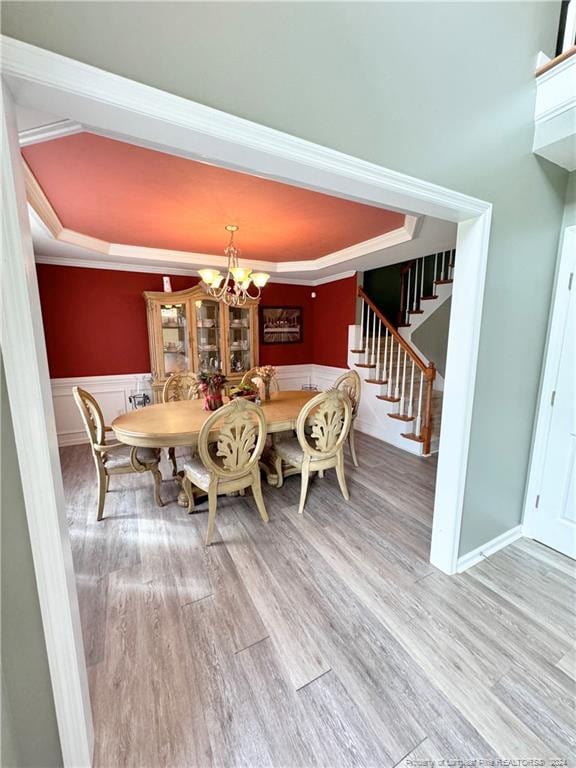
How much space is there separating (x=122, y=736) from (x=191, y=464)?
1.40 meters

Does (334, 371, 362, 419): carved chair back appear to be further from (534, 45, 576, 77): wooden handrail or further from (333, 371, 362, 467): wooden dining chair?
(534, 45, 576, 77): wooden handrail

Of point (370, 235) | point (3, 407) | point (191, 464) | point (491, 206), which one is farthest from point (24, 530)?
point (370, 235)

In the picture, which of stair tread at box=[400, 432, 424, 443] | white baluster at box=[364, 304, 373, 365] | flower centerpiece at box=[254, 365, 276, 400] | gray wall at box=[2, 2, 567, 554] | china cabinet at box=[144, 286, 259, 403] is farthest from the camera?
white baluster at box=[364, 304, 373, 365]

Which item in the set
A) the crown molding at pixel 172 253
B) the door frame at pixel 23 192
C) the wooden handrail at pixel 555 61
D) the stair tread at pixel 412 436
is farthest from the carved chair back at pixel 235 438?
the wooden handrail at pixel 555 61

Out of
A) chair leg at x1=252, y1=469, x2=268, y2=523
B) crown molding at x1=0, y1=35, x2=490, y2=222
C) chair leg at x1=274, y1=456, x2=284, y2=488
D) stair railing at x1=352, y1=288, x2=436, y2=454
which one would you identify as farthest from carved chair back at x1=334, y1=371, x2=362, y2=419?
crown molding at x1=0, y1=35, x2=490, y2=222

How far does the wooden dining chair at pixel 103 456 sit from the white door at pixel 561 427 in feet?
9.46

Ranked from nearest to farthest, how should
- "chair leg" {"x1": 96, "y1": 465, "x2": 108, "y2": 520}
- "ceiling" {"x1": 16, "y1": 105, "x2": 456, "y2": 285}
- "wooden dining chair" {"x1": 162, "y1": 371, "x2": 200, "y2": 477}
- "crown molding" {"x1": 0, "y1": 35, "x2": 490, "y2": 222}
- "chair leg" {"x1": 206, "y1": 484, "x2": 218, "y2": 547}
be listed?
"crown molding" {"x1": 0, "y1": 35, "x2": 490, "y2": 222} → "ceiling" {"x1": 16, "y1": 105, "x2": 456, "y2": 285} → "chair leg" {"x1": 206, "y1": 484, "x2": 218, "y2": 547} → "chair leg" {"x1": 96, "y1": 465, "x2": 108, "y2": 520} → "wooden dining chair" {"x1": 162, "y1": 371, "x2": 200, "y2": 477}

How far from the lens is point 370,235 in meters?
3.22

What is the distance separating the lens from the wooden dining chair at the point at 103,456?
2.24 m

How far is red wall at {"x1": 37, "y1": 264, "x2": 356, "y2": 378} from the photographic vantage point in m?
3.76

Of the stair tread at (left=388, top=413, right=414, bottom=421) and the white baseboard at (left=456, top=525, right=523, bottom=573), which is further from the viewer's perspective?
the stair tread at (left=388, top=413, right=414, bottom=421)

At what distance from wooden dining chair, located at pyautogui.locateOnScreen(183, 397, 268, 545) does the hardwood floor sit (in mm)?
352

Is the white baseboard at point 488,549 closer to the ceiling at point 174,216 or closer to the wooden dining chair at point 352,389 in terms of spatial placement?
the wooden dining chair at point 352,389

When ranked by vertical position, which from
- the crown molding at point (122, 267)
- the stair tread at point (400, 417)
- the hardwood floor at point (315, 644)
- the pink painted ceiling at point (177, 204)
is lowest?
the hardwood floor at point (315, 644)
